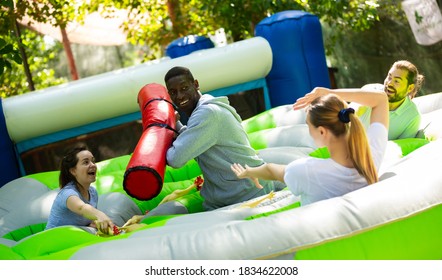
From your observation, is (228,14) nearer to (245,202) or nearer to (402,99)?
(402,99)

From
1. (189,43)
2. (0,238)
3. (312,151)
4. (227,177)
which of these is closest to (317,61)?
(189,43)

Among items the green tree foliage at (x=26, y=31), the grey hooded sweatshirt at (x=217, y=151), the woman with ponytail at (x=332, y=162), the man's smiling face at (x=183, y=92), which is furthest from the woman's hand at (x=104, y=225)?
the green tree foliage at (x=26, y=31)

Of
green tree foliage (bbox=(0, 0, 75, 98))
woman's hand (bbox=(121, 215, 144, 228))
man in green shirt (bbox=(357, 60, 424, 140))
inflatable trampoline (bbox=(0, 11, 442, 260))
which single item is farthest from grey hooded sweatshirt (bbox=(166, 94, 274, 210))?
green tree foliage (bbox=(0, 0, 75, 98))

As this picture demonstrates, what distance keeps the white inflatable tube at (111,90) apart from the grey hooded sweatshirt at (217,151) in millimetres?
1725

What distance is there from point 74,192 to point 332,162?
118 cm

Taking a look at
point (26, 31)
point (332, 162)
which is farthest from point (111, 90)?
point (26, 31)

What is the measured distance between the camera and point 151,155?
2.75 m

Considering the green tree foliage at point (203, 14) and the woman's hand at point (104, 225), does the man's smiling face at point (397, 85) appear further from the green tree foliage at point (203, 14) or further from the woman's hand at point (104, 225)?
the green tree foliage at point (203, 14)

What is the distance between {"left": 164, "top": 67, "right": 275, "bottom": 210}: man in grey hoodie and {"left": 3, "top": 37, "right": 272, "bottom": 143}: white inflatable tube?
5.65 ft

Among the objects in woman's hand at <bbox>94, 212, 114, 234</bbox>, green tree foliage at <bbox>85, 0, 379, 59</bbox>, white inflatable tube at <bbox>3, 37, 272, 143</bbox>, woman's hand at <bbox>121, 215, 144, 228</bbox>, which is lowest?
woman's hand at <bbox>121, 215, 144, 228</bbox>

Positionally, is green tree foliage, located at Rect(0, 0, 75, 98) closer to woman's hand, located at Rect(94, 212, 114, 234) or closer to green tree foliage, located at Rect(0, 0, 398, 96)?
green tree foliage, located at Rect(0, 0, 398, 96)

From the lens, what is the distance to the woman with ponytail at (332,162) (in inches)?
86.4

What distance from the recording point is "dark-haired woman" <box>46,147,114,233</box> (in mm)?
2941
